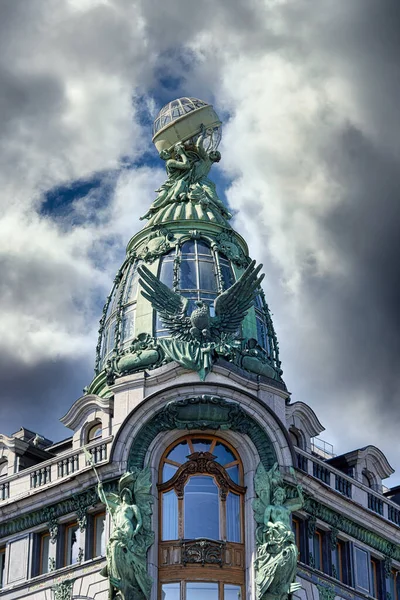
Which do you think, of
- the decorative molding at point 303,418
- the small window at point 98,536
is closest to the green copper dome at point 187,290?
the decorative molding at point 303,418

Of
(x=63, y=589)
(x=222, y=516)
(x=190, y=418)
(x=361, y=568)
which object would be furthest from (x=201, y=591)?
(x=361, y=568)

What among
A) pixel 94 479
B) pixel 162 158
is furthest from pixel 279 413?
pixel 162 158

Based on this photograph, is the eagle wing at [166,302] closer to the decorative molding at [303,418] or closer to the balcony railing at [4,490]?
the decorative molding at [303,418]

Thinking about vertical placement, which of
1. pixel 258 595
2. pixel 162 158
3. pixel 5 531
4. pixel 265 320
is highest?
pixel 162 158

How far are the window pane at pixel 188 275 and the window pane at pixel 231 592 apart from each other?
47.1 feet

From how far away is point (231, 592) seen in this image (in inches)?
2162

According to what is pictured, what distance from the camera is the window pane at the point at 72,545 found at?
57844mm

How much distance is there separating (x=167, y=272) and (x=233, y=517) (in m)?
12.9

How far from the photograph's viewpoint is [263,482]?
56719mm

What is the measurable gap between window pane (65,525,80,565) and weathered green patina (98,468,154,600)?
9.40 ft

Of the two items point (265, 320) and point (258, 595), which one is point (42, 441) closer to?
point (265, 320)

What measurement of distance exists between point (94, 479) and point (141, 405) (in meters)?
3.36

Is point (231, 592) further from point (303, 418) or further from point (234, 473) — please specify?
point (303, 418)

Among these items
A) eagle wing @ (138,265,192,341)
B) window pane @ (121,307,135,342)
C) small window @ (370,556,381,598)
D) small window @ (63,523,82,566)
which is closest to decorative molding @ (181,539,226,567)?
small window @ (63,523,82,566)
